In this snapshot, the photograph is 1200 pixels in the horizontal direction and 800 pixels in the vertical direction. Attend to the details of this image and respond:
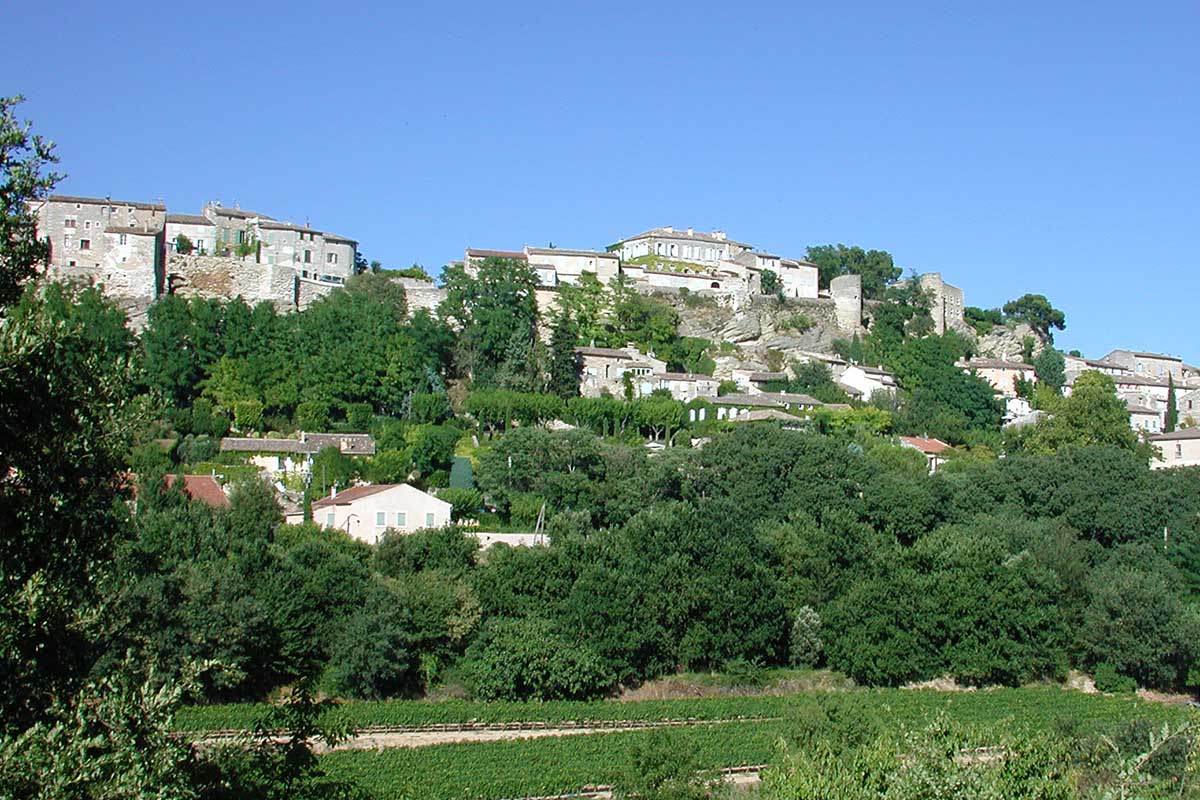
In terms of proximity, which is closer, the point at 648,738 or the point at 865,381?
the point at 648,738

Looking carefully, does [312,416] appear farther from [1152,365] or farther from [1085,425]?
[1152,365]

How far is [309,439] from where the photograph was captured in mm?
46875

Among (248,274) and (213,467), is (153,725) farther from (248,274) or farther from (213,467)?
(248,274)

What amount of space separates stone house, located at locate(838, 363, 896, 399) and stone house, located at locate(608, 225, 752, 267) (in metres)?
14.8

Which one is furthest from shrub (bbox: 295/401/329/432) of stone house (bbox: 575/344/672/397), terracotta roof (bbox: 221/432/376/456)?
stone house (bbox: 575/344/672/397)

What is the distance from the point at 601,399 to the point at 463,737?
24445 millimetres

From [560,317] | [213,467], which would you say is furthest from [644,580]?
[560,317]

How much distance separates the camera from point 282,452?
149 feet

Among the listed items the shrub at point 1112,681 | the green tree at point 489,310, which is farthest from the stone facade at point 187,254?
the shrub at point 1112,681

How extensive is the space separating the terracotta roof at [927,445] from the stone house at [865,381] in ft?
19.7

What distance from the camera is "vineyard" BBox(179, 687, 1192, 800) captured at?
85.0ft

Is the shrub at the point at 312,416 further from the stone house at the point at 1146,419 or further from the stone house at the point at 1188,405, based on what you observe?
the stone house at the point at 1188,405

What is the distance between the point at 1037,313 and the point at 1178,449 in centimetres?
2260

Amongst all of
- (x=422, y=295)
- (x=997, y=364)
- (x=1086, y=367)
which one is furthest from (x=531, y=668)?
(x=1086, y=367)
